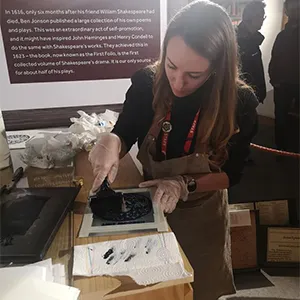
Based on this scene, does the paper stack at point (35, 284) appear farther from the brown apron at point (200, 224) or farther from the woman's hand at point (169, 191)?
the brown apron at point (200, 224)

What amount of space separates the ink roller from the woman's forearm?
226 mm

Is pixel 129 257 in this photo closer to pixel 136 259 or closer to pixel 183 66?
pixel 136 259

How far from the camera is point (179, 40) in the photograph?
794mm

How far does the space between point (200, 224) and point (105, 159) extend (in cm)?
36

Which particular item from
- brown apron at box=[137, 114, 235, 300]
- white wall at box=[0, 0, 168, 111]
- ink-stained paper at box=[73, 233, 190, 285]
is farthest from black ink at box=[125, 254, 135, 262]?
white wall at box=[0, 0, 168, 111]

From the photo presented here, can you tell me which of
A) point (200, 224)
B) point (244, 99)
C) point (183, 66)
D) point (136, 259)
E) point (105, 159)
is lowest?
point (200, 224)

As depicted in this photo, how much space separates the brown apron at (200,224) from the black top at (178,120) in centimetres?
3

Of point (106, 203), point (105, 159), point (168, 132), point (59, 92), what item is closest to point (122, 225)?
point (106, 203)

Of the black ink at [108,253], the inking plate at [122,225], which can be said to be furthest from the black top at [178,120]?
the black ink at [108,253]

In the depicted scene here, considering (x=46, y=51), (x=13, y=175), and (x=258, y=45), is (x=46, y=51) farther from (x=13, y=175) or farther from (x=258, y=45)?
(x=258, y=45)

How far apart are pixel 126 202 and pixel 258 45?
0.79 m

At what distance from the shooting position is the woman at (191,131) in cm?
81

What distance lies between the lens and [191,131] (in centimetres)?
93

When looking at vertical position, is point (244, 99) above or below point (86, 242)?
above
